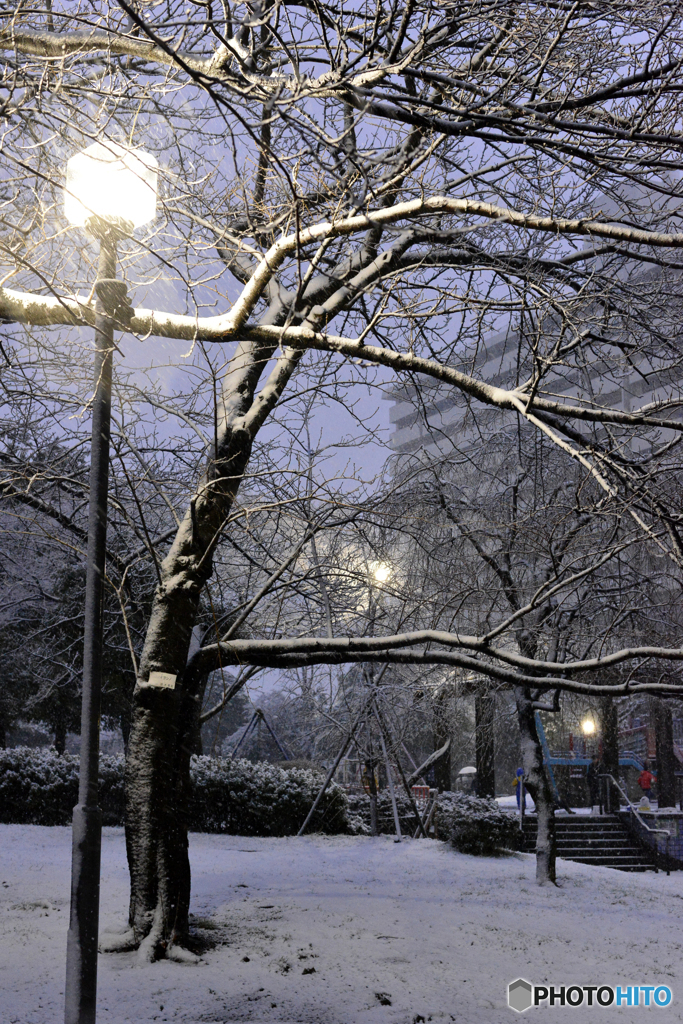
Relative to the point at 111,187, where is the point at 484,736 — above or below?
below

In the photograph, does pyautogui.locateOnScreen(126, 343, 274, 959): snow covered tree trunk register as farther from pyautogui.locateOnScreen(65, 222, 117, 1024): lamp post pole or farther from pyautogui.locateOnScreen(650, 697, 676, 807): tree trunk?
pyautogui.locateOnScreen(650, 697, 676, 807): tree trunk

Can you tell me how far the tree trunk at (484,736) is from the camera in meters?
14.4

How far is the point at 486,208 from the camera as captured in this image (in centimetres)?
530

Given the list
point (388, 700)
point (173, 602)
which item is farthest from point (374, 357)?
point (388, 700)

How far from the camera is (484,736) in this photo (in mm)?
16875

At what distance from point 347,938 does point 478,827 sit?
24.1ft

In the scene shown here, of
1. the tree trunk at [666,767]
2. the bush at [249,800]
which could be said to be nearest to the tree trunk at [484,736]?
the bush at [249,800]

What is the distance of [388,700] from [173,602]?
8.83 m

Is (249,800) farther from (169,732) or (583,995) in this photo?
(583,995)

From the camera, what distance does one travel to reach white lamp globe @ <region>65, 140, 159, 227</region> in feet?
15.0

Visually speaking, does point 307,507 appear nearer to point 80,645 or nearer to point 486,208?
point 486,208

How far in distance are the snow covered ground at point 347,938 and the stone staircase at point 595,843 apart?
3594 millimetres

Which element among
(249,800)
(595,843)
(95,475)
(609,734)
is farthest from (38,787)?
(609,734)

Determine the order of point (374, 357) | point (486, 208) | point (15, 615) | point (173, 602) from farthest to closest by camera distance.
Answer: point (15, 615), point (173, 602), point (374, 357), point (486, 208)
